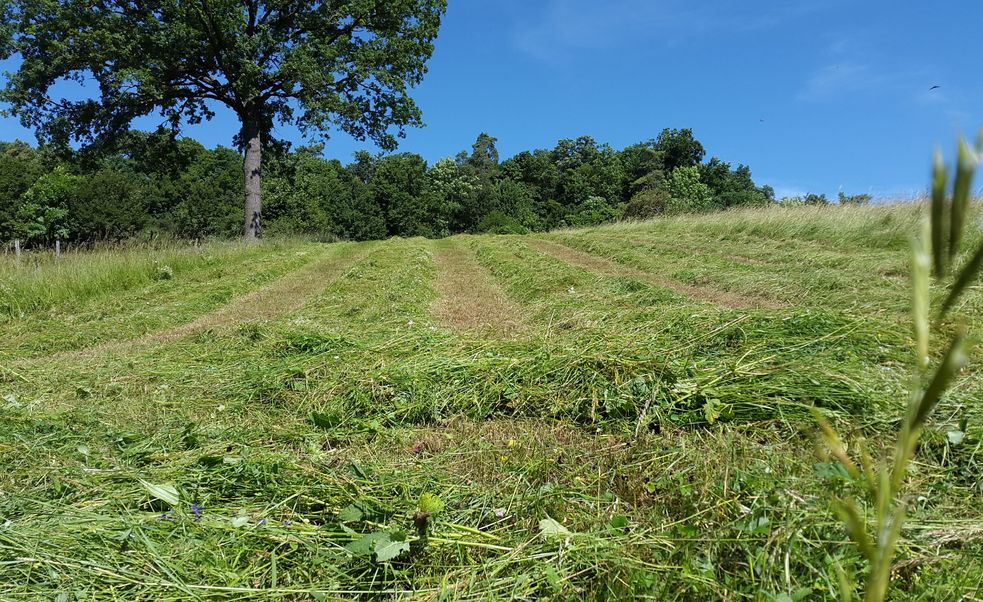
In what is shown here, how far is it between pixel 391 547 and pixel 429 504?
0.26 meters

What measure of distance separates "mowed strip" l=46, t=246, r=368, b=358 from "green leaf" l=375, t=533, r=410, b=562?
17.6ft

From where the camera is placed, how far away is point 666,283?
1014 centimetres

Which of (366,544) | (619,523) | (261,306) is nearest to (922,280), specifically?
(619,523)

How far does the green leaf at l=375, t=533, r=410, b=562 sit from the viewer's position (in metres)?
2.10

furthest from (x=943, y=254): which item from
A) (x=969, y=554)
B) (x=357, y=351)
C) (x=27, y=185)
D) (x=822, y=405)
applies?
(x=27, y=185)

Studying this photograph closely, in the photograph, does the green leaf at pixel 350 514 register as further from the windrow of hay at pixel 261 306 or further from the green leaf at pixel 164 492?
the windrow of hay at pixel 261 306

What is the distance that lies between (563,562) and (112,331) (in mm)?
7561

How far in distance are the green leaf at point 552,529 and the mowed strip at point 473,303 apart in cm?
332

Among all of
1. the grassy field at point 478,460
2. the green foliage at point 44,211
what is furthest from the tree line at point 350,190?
the grassy field at point 478,460

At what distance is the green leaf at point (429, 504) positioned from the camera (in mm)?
Answer: 2340

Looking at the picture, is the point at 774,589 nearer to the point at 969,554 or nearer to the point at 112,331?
the point at 969,554

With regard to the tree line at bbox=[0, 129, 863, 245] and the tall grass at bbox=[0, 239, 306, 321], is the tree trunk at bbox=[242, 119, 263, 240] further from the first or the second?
the tall grass at bbox=[0, 239, 306, 321]

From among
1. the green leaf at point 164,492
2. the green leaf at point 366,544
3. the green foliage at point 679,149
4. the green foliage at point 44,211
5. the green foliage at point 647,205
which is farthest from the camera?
the green foliage at point 679,149

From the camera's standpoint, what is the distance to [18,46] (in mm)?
17703
